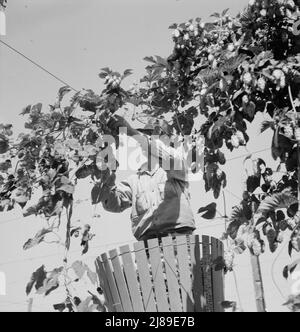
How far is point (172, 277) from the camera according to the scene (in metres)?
1.57

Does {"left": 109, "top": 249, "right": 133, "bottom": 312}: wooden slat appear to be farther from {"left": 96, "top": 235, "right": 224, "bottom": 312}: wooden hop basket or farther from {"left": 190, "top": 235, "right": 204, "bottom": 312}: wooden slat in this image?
{"left": 190, "top": 235, "right": 204, "bottom": 312}: wooden slat

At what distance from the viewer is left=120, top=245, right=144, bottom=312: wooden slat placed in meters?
1.58

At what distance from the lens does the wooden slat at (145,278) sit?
158 centimetres

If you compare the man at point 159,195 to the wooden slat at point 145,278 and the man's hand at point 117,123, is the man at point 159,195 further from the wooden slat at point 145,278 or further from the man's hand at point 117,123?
the wooden slat at point 145,278

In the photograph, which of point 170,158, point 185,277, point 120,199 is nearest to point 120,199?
point 120,199

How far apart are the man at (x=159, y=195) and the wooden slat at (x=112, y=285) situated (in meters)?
0.21

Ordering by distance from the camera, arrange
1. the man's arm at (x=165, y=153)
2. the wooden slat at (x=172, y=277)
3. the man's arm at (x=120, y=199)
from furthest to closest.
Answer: the man's arm at (x=120, y=199) → the man's arm at (x=165, y=153) → the wooden slat at (x=172, y=277)

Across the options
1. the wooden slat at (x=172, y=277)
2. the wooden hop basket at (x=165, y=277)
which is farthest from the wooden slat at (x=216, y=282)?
the wooden slat at (x=172, y=277)

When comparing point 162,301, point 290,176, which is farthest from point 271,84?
point 162,301

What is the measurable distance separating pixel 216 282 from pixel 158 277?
0.65 feet

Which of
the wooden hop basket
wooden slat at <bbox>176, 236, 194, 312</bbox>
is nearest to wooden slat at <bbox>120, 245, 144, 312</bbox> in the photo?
the wooden hop basket

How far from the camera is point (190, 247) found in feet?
5.27

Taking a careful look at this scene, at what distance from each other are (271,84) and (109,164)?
54 centimetres
